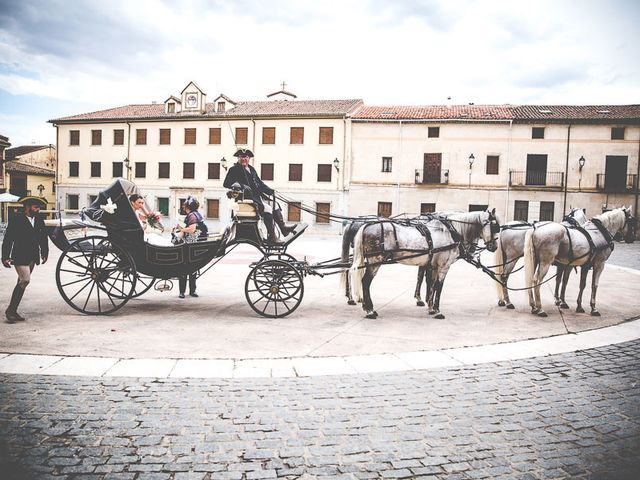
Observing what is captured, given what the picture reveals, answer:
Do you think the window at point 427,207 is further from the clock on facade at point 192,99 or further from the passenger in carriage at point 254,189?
the passenger in carriage at point 254,189

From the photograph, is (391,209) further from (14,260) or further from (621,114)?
(14,260)

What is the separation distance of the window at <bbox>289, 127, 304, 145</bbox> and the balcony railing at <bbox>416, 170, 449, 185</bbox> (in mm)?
9141

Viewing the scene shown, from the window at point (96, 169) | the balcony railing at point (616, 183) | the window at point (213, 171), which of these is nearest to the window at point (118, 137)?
the window at point (96, 169)

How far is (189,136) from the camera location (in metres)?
35.0

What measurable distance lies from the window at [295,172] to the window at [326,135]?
100 inches

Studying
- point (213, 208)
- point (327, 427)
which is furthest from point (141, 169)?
point (327, 427)

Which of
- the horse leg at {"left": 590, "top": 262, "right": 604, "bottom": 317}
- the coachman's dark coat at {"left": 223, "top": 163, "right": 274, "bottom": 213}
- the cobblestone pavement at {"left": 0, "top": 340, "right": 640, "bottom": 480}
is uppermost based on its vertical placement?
the coachman's dark coat at {"left": 223, "top": 163, "right": 274, "bottom": 213}

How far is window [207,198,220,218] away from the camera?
34594mm

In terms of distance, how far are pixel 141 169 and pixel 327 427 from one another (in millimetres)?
36812

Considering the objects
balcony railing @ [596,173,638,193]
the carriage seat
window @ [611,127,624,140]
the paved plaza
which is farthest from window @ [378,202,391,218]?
the carriage seat

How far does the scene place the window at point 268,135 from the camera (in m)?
→ 33.6

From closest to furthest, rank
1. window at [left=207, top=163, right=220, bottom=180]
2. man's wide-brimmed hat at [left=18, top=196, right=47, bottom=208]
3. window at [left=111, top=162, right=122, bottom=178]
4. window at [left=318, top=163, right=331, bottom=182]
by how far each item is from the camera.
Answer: man's wide-brimmed hat at [left=18, top=196, right=47, bottom=208] → window at [left=318, top=163, right=331, bottom=182] → window at [left=207, top=163, right=220, bottom=180] → window at [left=111, top=162, right=122, bottom=178]

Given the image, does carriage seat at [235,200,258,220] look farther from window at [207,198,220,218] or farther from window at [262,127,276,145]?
window at [207,198,220,218]

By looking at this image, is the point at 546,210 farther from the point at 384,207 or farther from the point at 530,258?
the point at 530,258
